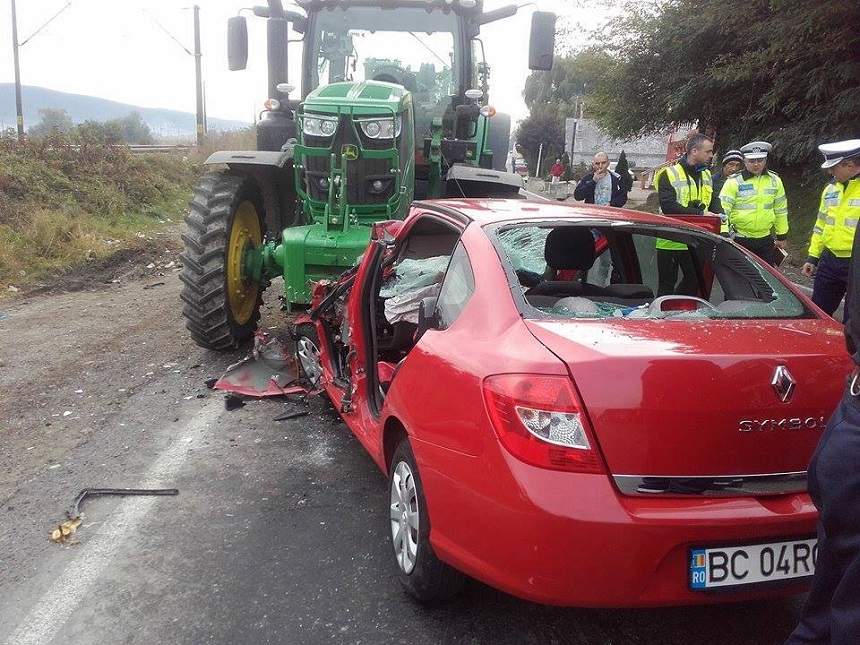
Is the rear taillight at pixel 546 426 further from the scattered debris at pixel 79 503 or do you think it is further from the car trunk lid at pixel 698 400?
the scattered debris at pixel 79 503

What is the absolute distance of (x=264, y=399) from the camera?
5.13 meters

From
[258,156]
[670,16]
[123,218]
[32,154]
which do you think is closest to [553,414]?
[258,156]

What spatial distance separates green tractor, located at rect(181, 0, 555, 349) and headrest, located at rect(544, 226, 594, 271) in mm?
1896

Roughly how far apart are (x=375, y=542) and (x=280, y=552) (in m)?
0.41

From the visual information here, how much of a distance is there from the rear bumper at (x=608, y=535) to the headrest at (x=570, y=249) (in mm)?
1704

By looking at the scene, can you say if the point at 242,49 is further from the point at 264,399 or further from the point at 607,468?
the point at 607,468

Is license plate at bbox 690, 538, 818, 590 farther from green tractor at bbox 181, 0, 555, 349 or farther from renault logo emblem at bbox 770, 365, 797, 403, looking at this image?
green tractor at bbox 181, 0, 555, 349

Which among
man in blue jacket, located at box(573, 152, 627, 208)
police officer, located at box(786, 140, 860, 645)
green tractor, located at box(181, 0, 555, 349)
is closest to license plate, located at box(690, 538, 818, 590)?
police officer, located at box(786, 140, 860, 645)

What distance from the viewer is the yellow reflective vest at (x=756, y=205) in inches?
263

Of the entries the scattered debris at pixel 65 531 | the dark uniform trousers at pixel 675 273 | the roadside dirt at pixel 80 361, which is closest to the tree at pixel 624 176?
the roadside dirt at pixel 80 361

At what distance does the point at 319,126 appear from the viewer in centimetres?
547

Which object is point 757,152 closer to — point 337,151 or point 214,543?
point 337,151

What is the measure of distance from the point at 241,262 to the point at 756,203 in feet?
15.0

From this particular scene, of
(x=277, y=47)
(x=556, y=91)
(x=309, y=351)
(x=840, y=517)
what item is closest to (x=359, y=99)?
(x=277, y=47)
